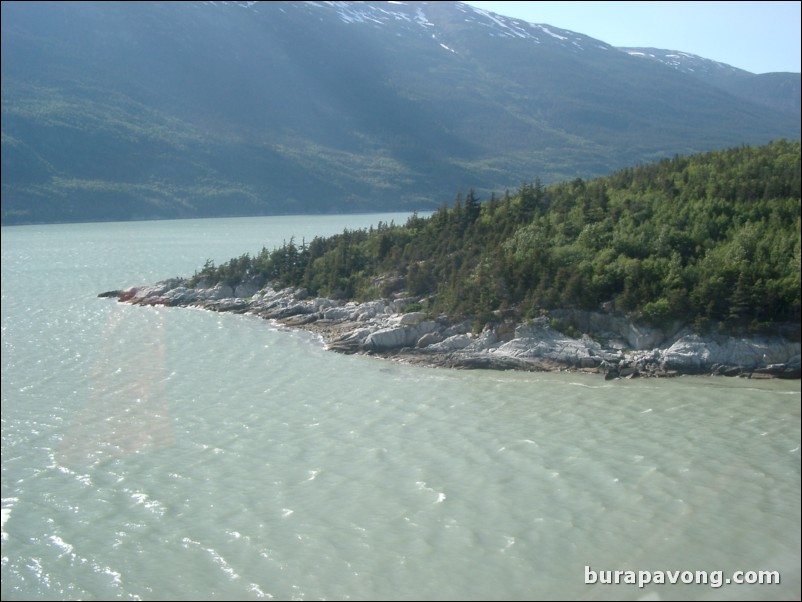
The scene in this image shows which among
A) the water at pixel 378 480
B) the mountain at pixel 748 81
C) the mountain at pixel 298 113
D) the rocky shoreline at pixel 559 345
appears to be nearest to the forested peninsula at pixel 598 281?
the rocky shoreline at pixel 559 345

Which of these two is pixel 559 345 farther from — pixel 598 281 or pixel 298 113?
pixel 298 113

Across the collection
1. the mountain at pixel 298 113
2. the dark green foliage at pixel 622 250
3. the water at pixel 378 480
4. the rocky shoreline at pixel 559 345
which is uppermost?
the mountain at pixel 298 113

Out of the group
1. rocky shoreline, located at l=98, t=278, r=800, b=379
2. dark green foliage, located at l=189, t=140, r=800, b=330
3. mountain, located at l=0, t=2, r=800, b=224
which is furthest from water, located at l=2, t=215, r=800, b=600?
mountain, located at l=0, t=2, r=800, b=224

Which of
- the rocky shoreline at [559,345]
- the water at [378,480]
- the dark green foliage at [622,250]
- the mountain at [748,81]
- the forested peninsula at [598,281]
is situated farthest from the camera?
the mountain at [748,81]

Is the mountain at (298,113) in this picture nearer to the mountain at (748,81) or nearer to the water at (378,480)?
the mountain at (748,81)

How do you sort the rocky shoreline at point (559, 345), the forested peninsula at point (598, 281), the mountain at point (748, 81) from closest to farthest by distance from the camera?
the rocky shoreline at point (559, 345), the forested peninsula at point (598, 281), the mountain at point (748, 81)

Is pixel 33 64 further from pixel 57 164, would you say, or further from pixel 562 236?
pixel 562 236

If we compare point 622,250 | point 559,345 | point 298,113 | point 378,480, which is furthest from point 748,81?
point 378,480
